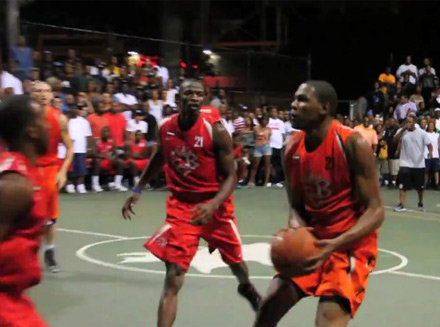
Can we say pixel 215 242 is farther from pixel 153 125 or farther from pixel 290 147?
pixel 153 125

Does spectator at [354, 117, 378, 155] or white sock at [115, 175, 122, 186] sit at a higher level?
spectator at [354, 117, 378, 155]

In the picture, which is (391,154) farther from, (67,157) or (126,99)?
(67,157)

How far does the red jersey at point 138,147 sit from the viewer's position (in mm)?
16458

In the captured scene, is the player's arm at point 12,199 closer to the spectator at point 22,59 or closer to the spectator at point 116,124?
the spectator at point 116,124

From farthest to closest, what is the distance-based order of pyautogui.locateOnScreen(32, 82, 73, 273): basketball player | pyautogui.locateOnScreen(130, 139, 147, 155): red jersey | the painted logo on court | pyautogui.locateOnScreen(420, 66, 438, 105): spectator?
1. pyautogui.locateOnScreen(420, 66, 438, 105): spectator
2. pyautogui.locateOnScreen(130, 139, 147, 155): red jersey
3. the painted logo on court
4. pyautogui.locateOnScreen(32, 82, 73, 273): basketball player

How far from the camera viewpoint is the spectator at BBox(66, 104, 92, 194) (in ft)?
50.0

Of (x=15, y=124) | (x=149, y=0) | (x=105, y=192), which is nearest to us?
(x=15, y=124)

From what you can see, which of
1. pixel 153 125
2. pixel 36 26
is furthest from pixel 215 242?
pixel 36 26

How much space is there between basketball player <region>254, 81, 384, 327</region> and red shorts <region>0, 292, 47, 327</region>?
5.02 ft

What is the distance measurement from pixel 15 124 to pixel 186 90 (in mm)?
2490

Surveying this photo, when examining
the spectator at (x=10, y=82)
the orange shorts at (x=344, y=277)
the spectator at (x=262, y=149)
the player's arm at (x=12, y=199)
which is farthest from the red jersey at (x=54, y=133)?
the spectator at (x=262, y=149)

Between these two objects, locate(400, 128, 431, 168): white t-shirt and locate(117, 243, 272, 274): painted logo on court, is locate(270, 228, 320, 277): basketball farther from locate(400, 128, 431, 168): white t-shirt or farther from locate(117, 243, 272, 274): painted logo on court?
locate(400, 128, 431, 168): white t-shirt

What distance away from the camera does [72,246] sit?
984cm

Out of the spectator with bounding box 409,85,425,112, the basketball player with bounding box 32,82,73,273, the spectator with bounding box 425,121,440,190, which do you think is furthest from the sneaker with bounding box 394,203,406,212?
the spectator with bounding box 409,85,425,112
